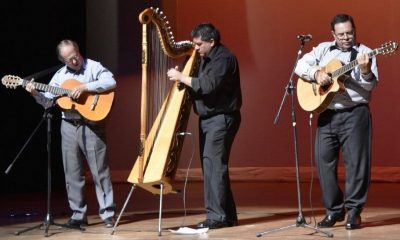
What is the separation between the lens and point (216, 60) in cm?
538

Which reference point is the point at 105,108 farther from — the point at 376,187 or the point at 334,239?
the point at 376,187

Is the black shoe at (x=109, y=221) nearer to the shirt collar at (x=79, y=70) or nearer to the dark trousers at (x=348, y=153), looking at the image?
the shirt collar at (x=79, y=70)

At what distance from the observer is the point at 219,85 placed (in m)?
5.32

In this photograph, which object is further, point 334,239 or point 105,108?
point 105,108

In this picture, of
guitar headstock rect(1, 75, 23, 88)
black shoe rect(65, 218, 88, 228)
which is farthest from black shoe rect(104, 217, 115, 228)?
guitar headstock rect(1, 75, 23, 88)

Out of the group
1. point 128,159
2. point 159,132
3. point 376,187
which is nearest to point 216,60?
point 159,132

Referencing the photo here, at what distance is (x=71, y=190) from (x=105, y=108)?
750 millimetres

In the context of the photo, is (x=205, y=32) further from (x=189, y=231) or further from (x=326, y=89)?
(x=189, y=231)

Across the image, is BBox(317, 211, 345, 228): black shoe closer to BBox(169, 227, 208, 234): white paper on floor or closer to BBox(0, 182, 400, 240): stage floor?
BBox(0, 182, 400, 240): stage floor

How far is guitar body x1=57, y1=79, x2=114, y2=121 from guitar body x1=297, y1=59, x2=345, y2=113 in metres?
1.48

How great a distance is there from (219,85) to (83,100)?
1.11 metres

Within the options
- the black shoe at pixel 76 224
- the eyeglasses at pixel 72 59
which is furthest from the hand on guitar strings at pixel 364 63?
the black shoe at pixel 76 224

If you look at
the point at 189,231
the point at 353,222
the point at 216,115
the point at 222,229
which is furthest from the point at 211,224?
the point at 353,222

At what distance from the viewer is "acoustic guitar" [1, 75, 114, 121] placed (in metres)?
5.65
